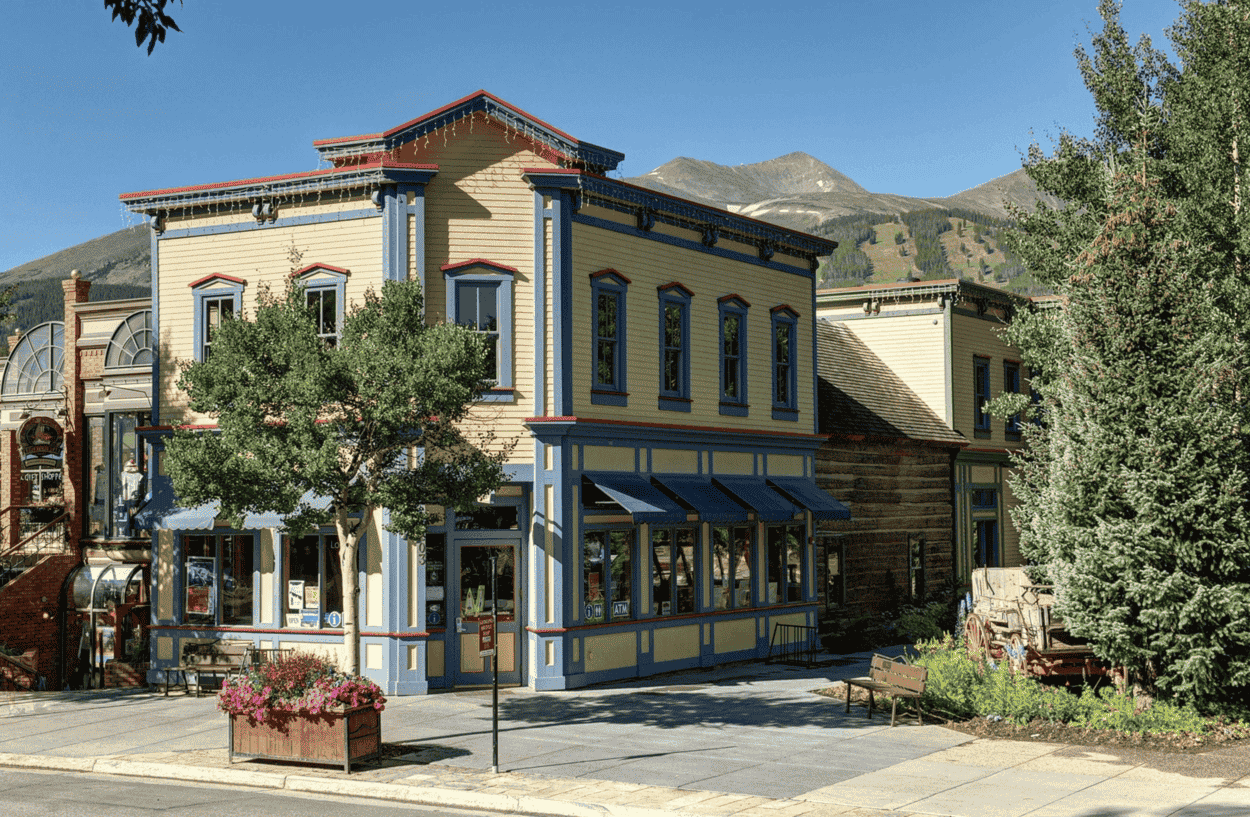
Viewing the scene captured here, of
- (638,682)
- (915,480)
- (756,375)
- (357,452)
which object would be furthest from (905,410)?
(357,452)

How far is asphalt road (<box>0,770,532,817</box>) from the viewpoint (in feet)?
41.2

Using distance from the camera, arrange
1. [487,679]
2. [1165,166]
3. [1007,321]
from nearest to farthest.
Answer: [487,679], [1165,166], [1007,321]


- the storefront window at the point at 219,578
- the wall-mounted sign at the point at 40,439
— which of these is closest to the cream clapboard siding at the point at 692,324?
the storefront window at the point at 219,578

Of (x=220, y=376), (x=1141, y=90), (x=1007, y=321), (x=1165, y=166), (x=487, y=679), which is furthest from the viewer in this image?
(x=1007, y=321)

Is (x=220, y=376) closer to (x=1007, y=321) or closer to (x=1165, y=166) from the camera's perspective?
(x=1165, y=166)

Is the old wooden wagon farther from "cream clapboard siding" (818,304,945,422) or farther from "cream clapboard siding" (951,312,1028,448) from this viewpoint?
"cream clapboard siding" (951,312,1028,448)

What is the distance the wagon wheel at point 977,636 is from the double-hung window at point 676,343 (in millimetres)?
6700

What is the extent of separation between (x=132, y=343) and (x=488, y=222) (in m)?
9.71

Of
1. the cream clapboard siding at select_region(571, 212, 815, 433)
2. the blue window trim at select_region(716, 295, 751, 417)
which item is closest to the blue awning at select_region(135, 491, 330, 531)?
the cream clapboard siding at select_region(571, 212, 815, 433)

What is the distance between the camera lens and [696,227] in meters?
24.5

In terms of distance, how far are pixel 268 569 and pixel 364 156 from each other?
7.47 m

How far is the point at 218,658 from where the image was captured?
21281 mm

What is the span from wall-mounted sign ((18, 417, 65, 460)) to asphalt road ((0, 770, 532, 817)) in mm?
13883

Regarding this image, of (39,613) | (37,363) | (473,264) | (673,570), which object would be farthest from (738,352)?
(37,363)
